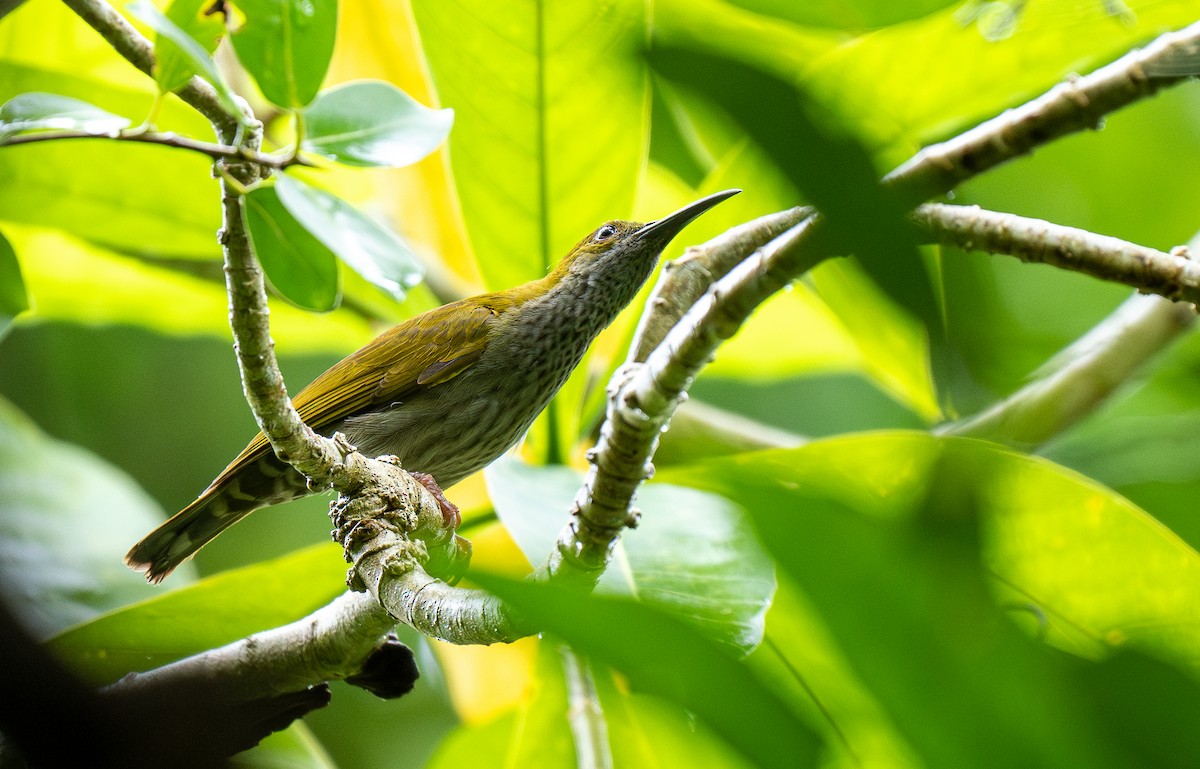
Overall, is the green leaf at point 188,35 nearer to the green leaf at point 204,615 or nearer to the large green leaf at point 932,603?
the large green leaf at point 932,603

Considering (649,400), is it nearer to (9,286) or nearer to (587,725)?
(587,725)

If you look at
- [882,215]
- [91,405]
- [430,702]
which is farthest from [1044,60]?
[91,405]

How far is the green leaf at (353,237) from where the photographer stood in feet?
4.88

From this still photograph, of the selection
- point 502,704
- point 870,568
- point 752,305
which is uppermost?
point 870,568

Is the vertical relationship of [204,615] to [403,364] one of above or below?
below

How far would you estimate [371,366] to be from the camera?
319cm

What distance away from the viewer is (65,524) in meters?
3.61

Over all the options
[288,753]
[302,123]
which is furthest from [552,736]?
[302,123]

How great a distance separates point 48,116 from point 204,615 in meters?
1.68

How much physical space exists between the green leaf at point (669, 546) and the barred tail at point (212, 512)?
0.67 meters

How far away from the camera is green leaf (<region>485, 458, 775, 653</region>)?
6.40 feet

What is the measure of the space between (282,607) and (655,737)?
1.19m

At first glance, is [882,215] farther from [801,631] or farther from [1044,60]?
[1044,60]

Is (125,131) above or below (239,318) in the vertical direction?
above
